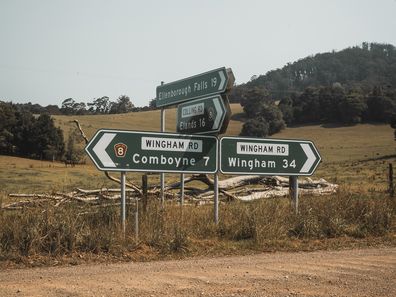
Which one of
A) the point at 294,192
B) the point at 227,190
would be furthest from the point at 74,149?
the point at 294,192

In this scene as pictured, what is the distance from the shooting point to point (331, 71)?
570 ft

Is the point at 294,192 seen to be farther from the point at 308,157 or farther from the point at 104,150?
the point at 104,150

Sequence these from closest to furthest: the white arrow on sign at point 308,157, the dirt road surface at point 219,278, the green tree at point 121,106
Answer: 1. the dirt road surface at point 219,278
2. the white arrow on sign at point 308,157
3. the green tree at point 121,106

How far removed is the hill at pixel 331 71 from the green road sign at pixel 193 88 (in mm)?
137145

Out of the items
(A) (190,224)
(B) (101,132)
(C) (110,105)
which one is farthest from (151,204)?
(C) (110,105)

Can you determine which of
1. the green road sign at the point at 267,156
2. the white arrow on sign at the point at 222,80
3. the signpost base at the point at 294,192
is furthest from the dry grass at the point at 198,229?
the white arrow on sign at the point at 222,80

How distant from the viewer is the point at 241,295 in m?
5.07

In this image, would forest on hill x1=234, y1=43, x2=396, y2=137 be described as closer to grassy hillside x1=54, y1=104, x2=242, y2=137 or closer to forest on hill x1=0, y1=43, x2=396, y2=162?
forest on hill x1=0, y1=43, x2=396, y2=162

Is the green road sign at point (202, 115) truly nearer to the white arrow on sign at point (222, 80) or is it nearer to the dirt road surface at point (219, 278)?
the white arrow on sign at point (222, 80)

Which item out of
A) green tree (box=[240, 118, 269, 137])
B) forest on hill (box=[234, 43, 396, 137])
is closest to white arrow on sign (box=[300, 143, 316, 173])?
forest on hill (box=[234, 43, 396, 137])

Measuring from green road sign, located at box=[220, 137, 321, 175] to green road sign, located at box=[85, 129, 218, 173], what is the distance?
343 mm

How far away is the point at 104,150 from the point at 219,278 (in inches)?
128

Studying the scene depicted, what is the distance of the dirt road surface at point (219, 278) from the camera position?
204 inches

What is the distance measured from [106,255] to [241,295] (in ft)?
8.69
